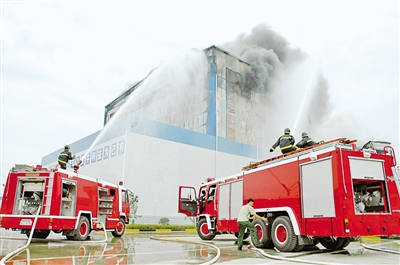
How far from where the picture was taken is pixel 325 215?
777cm

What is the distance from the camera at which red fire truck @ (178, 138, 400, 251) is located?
24.9ft

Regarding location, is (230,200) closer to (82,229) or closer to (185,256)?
(185,256)

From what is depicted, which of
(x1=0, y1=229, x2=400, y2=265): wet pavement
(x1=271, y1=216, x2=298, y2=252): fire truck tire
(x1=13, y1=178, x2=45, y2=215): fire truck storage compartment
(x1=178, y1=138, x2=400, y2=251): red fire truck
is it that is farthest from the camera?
(x1=13, y1=178, x2=45, y2=215): fire truck storage compartment

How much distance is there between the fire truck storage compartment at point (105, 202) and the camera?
14.1m

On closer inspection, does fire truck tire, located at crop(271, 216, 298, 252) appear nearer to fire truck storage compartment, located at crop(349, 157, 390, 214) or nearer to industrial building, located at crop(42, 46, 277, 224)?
fire truck storage compartment, located at crop(349, 157, 390, 214)

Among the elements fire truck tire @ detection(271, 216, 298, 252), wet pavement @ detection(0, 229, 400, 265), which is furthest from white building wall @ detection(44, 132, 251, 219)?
fire truck tire @ detection(271, 216, 298, 252)

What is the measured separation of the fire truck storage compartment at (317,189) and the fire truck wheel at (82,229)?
7731 mm

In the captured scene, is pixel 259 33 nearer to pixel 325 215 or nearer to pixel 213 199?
pixel 213 199

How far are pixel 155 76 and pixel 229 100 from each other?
7960mm

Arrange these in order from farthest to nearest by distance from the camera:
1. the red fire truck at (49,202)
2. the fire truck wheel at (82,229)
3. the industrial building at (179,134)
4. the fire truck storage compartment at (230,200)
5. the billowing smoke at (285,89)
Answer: the billowing smoke at (285,89), the industrial building at (179,134), the fire truck wheel at (82,229), the fire truck storage compartment at (230,200), the red fire truck at (49,202)

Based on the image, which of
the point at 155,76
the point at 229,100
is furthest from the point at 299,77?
the point at 155,76

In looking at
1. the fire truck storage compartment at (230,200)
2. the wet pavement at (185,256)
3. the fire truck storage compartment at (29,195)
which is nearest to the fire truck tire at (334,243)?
the wet pavement at (185,256)

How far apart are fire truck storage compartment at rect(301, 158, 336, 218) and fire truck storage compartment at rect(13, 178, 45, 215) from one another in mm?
8108

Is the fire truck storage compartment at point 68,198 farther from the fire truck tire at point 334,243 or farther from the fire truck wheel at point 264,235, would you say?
the fire truck tire at point 334,243
